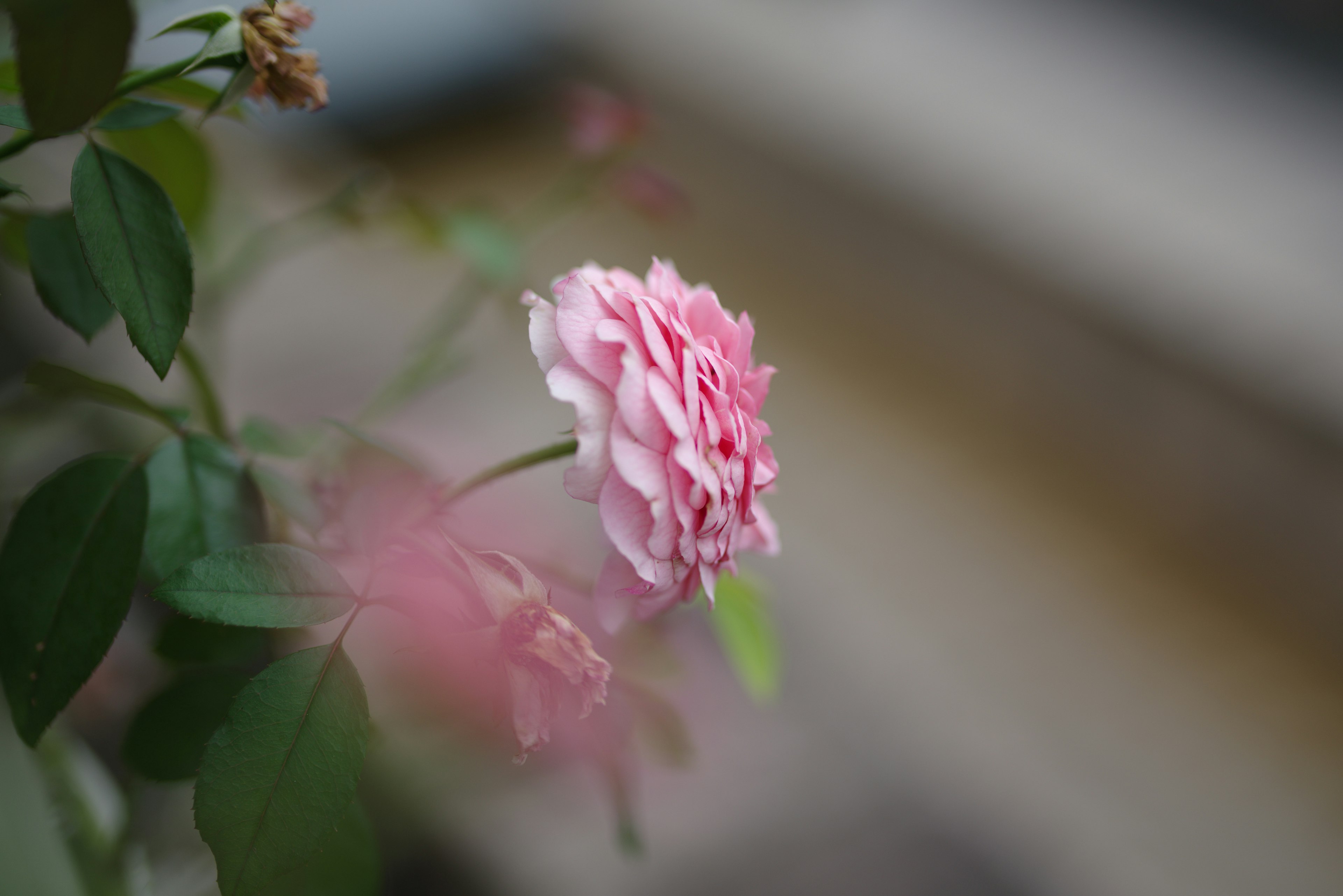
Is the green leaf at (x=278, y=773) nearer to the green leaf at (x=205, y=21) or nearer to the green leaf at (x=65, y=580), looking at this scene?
the green leaf at (x=65, y=580)

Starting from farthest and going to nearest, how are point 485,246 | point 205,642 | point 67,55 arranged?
point 485,246
point 205,642
point 67,55

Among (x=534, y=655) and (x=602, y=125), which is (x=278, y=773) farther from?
(x=602, y=125)

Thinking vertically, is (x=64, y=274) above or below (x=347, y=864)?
above

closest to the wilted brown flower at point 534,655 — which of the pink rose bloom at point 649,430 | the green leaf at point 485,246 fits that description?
the pink rose bloom at point 649,430

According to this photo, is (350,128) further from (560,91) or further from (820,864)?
(820,864)

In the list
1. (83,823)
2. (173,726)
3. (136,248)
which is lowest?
(83,823)

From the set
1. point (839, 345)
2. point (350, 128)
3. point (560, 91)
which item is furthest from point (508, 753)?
point (350, 128)

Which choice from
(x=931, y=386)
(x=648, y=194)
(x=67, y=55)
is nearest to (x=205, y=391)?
(x=67, y=55)

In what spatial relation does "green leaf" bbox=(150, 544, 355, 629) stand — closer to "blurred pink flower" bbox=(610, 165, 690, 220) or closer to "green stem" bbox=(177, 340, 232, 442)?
"green stem" bbox=(177, 340, 232, 442)

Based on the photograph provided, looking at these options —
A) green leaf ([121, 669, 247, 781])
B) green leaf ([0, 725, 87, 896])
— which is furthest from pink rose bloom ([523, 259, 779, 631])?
green leaf ([0, 725, 87, 896])
